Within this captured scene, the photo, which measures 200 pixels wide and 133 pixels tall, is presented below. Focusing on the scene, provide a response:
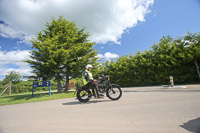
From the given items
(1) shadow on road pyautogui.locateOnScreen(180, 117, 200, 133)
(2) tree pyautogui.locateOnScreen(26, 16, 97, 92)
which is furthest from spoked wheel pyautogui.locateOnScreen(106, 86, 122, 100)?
(2) tree pyautogui.locateOnScreen(26, 16, 97, 92)

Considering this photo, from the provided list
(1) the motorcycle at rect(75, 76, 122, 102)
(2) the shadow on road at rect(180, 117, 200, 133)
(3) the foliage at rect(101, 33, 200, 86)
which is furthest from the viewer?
(3) the foliage at rect(101, 33, 200, 86)

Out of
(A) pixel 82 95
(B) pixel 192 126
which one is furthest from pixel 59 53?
(B) pixel 192 126

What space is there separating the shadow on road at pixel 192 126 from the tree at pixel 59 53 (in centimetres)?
1098

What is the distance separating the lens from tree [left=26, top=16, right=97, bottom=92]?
1101cm

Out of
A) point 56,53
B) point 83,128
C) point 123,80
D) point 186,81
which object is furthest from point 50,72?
point 186,81

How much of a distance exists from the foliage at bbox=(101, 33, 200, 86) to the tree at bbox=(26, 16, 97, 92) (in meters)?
5.55

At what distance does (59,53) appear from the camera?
11141 mm

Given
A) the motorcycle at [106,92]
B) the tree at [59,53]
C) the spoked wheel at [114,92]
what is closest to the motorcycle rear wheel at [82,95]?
the motorcycle at [106,92]

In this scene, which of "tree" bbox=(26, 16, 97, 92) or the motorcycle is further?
"tree" bbox=(26, 16, 97, 92)

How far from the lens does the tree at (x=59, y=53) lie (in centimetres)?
1101

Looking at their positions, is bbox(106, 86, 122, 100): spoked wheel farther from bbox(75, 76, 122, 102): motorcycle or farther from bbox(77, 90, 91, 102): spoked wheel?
bbox(77, 90, 91, 102): spoked wheel

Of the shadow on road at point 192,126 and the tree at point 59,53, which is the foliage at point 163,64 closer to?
the tree at point 59,53

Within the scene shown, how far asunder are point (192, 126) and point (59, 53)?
1143 centimetres

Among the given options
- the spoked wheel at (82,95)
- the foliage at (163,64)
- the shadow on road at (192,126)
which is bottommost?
the shadow on road at (192,126)
